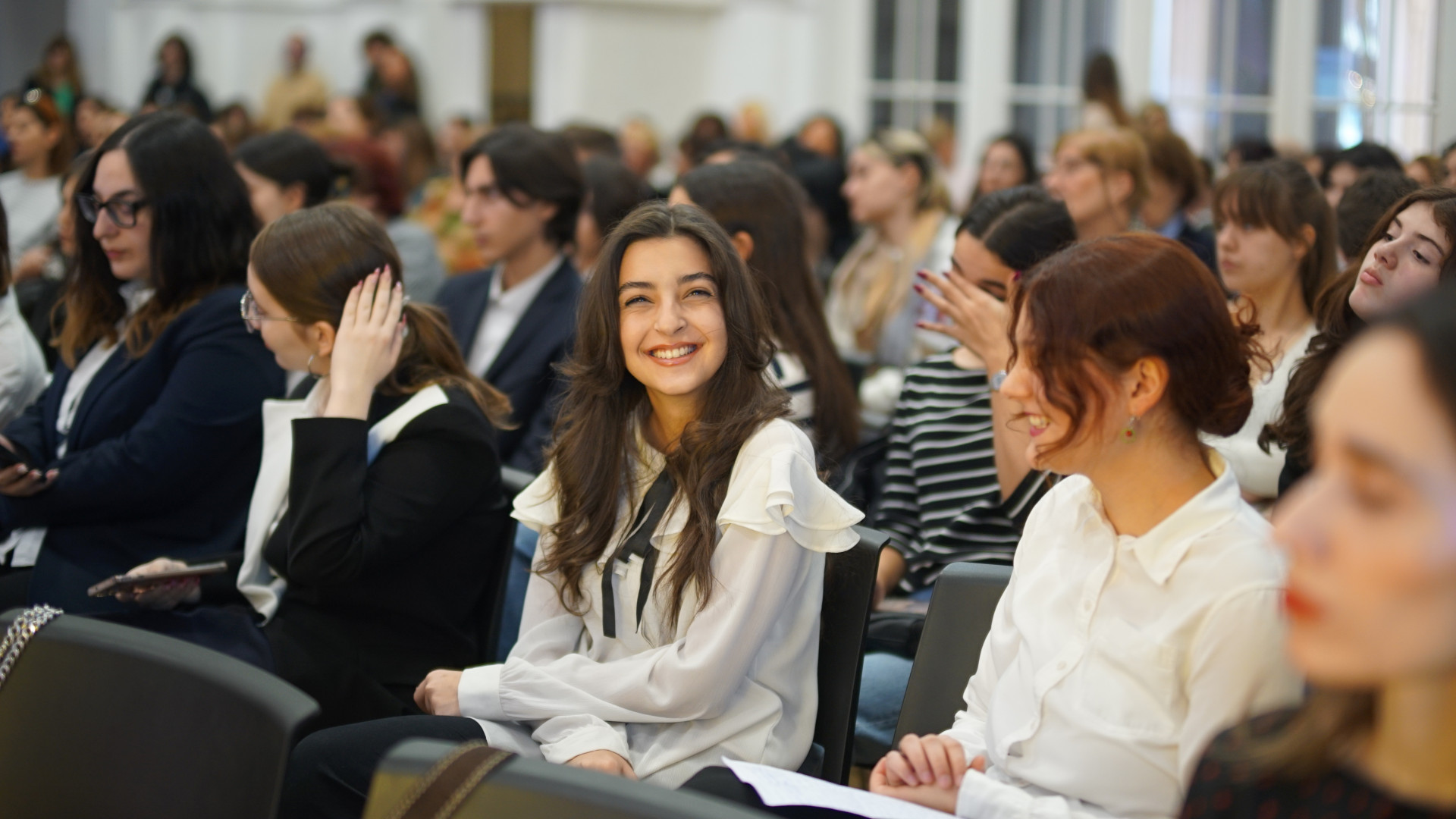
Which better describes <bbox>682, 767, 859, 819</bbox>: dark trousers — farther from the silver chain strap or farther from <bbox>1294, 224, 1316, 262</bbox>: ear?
<bbox>1294, 224, 1316, 262</bbox>: ear

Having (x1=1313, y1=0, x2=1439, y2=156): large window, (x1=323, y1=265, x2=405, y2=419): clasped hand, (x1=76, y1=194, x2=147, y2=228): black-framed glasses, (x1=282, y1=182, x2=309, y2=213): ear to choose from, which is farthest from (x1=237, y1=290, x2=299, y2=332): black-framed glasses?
(x1=1313, y1=0, x2=1439, y2=156): large window

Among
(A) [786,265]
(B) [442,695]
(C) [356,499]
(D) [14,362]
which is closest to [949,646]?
(B) [442,695]

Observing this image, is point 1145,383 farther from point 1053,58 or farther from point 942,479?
point 1053,58

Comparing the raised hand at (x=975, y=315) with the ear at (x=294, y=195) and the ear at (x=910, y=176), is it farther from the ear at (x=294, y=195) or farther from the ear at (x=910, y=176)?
the ear at (x=910, y=176)

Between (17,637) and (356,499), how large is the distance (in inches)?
26.7

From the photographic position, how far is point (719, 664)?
5.74ft

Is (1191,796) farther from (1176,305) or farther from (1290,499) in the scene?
(1176,305)

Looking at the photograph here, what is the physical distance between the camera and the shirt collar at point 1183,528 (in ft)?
4.58

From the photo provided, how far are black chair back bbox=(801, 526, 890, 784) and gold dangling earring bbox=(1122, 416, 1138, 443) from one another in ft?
1.50

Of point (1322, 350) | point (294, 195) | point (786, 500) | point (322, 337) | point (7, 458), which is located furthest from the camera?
point (294, 195)

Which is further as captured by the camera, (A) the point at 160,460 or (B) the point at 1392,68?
(B) the point at 1392,68

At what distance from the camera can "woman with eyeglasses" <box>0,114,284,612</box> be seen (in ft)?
8.23

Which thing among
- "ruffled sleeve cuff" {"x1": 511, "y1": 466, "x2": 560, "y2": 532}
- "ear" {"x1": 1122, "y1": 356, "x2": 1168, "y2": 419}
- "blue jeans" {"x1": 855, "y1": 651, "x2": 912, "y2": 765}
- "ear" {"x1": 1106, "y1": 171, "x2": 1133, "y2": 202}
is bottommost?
"blue jeans" {"x1": 855, "y1": 651, "x2": 912, "y2": 765}

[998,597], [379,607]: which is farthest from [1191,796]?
[379,607]
